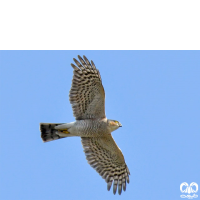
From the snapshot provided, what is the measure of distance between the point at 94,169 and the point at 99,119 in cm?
154

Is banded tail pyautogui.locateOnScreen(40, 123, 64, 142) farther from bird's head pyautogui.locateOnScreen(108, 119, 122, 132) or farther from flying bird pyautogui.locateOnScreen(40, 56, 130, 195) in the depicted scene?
bird's head pyautogui.locateOnScreen(108, 119, 122, 132)

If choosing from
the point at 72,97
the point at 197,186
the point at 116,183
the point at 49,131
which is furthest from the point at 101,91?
the point at 197,186

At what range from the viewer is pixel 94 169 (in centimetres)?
1195

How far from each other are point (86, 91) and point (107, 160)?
2222 mm

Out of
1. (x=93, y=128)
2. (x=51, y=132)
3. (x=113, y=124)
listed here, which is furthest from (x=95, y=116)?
(x=51, y=132)

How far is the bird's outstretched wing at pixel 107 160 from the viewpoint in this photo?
11.9 m

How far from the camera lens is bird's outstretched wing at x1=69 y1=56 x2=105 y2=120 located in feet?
36.8

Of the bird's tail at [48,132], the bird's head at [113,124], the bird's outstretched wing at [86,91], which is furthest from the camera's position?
the bird's tail at [48,132]

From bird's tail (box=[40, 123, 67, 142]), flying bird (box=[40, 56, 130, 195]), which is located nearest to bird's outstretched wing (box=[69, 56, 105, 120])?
flying bird (box=[40, 56, 130, 195])

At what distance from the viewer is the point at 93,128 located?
11.4 metres

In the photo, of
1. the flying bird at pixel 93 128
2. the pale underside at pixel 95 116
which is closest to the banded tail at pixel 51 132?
the flying bird at pixel 93 128

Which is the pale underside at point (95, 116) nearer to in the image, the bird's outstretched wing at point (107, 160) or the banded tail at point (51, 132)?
the bird's outstretched wing at point (107, 160)

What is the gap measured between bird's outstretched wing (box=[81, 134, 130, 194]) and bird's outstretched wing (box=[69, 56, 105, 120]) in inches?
37.4

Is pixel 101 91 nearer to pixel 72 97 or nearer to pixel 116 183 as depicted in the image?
pixel 72 97
